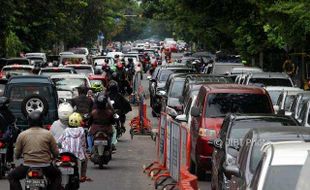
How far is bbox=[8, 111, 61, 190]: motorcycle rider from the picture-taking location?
42.8ft

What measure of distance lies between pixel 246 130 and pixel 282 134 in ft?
14.0

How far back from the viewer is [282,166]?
9422 millimetres

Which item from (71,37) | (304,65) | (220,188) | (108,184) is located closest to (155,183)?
(108,184)

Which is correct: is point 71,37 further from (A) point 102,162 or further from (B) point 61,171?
(B) point 61,171

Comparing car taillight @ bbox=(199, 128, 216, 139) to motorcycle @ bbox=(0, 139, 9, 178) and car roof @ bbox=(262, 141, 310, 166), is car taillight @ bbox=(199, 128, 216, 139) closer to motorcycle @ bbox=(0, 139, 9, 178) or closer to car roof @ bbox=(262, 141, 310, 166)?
motorcycle @ bbox=(0, 139, 9, 178)

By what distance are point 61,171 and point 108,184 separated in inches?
169

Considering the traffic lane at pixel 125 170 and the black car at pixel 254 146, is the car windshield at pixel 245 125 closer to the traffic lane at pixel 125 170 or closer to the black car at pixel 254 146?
the traffic lane at pixel 125 170

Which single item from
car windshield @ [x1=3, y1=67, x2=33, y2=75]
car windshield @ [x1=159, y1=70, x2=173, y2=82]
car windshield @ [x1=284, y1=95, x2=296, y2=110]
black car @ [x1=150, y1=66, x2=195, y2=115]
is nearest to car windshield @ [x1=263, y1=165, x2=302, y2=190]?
car windshield @ [x1=284, y1=95, x2=296, y2=110]

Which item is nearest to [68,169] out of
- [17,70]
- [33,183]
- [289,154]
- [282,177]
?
[33,183]

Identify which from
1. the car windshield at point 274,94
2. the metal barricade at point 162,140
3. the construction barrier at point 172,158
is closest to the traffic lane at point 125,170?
the construction barrier at point 172,158

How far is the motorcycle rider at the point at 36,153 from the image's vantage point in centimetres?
1305

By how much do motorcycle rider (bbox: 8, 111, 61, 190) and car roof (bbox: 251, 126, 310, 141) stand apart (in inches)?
113

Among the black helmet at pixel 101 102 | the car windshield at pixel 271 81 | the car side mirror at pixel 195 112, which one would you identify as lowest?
the car windshield at pixel 271 81

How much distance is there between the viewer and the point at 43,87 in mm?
25438
